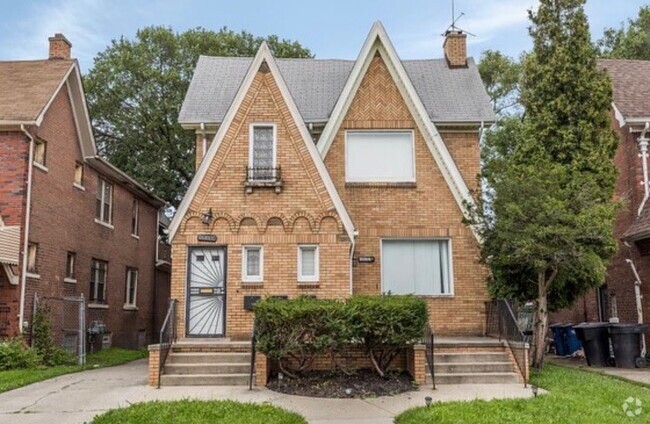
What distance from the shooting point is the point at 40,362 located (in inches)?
Result: 548

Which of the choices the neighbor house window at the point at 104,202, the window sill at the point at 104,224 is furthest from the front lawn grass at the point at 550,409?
the neighbor house window at the point at 104,202

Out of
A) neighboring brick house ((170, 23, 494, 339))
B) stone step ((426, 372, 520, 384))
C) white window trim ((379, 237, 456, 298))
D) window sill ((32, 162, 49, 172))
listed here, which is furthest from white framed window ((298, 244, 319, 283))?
window sill ((32, 162, 49, 172))

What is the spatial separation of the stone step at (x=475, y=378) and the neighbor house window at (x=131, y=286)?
15.2 metres

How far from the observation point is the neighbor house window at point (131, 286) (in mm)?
22438

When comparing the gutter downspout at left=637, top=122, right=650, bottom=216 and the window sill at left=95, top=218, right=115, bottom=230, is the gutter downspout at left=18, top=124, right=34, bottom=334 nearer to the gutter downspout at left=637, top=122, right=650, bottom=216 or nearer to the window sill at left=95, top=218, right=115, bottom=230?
the window sill at left=95, top=218, right=115, bottom=230

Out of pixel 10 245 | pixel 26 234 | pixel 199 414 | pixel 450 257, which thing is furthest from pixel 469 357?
pixel 26 234

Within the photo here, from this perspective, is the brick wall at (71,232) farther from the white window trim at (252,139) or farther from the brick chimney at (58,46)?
the white window trim at (252,139)

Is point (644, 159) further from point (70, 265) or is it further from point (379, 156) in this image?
point (70, 265)

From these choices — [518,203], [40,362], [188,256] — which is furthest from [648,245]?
[40,362]

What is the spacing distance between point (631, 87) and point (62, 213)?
58.0 ft

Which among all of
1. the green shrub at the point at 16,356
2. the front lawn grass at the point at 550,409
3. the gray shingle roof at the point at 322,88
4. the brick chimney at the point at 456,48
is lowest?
the front lawn grass at the point at 550,409

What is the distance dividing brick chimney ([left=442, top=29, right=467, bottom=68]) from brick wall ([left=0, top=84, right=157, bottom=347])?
39.0ft

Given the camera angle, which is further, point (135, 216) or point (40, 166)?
point (135, 216)

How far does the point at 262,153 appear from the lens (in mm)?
13250
